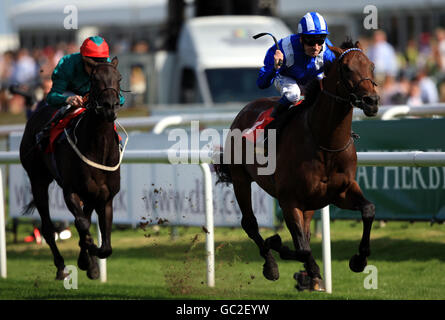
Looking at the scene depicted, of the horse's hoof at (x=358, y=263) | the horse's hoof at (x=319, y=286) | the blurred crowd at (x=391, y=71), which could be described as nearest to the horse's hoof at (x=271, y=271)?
the horse's hoof at (x=319, y=286)

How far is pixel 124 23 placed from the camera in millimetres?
21719

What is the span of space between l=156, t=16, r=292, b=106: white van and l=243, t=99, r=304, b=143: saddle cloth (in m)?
6.73

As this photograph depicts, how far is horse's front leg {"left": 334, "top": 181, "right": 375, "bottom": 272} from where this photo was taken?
19.7 feet

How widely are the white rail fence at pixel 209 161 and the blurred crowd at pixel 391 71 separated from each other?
251cm

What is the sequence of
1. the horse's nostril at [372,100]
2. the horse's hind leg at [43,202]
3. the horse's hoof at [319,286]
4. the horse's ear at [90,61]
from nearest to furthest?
1. the horse's nostril at [372,100]
2. the horse's ear at [90,61]
3. the horse's hoof at [319,286]
4. the horse's hind leg at [43,202]

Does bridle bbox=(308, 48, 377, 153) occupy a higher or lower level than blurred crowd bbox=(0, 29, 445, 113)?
higher

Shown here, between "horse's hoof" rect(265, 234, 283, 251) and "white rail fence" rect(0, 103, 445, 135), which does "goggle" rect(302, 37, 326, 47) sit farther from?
"white rail fence" rect(0, 103, 445, 135)

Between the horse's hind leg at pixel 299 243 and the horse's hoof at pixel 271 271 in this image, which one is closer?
the horse's hind leg at pixel 299 243

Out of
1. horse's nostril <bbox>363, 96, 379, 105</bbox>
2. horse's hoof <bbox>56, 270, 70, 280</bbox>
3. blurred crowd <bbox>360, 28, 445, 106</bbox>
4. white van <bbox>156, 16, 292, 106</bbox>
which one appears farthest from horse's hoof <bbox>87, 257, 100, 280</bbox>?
blurred crowd <bbox>360, 28, 445, 106</bbox>

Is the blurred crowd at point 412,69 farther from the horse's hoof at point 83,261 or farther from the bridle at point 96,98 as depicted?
the bridle at point 96,98

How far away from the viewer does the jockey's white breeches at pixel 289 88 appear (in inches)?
252

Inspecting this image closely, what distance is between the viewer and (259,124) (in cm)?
670
